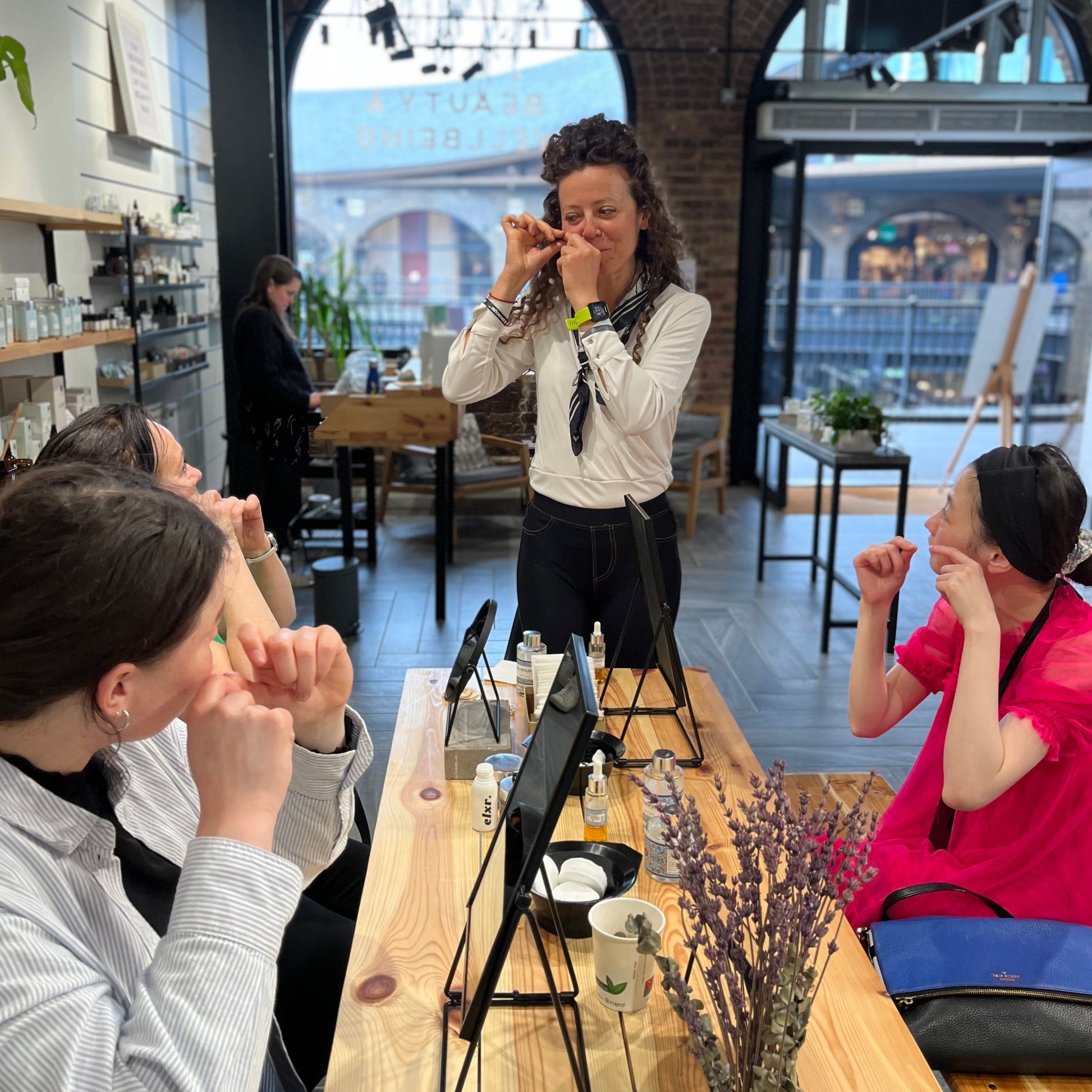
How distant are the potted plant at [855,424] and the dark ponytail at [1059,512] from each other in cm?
295

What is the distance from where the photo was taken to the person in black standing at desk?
523cm

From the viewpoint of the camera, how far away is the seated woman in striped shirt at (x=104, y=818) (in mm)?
862

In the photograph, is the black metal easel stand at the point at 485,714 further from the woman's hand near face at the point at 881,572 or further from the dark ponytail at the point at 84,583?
the dark ponytail at the point at 84,583

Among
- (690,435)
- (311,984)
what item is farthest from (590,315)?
(690,435)

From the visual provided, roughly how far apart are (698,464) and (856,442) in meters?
2.02

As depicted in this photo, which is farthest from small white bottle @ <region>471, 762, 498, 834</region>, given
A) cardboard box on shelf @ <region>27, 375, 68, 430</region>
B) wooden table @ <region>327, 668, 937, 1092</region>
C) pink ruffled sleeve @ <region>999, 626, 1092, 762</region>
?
cardboard box on shelf @ <region>27, 375, 68, 430</region>

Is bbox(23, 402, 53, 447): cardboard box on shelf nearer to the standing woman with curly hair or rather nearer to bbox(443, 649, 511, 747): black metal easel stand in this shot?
the standing woman with curly hair

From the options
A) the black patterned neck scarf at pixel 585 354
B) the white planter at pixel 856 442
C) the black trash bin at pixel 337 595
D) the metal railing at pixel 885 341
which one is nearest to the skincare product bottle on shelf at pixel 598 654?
the black patterned neck scarf at pixel 585 354

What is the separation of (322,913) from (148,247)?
15.1 ft

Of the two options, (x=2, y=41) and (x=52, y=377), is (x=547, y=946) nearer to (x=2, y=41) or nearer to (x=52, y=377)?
(x=2, y=41)

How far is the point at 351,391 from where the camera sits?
18.8 feet

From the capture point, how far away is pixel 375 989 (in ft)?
4.14

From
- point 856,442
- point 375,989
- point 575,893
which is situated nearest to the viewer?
point 375,989

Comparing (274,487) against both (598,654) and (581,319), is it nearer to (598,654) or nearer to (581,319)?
(581,319)
